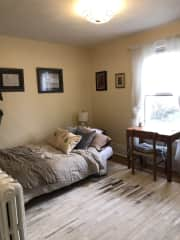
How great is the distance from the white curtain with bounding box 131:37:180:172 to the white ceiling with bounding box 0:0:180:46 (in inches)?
14.3

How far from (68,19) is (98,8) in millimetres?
669

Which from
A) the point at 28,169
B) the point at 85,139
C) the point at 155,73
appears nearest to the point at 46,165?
the point at 28,169

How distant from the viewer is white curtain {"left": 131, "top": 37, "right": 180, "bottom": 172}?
3.19 metres

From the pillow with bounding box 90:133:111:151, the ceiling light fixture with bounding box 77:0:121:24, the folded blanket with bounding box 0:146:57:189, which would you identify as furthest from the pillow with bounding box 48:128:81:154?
the ceiling light fixture with bounding box 77:0:121:24

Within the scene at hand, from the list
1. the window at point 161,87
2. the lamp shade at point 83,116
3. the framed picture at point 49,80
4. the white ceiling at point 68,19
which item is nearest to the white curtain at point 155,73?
the window at point 161,87

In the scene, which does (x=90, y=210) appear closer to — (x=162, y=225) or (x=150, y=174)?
(x=162, y=225)

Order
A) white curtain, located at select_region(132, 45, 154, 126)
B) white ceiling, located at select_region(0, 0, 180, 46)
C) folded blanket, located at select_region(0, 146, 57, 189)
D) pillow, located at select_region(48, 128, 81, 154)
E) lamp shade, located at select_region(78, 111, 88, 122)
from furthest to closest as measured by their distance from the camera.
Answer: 1. lamp shade, located at select_region(78, 111, 88, 122)
2. white curtain, located at select_region(132, 45, 154, 126)
3. pillow, located at select_region(48, 128, 81, 154)
4. folded blanket, located at select_region(0, 146, 57, 189)
5. white ceiling, located at select_region(0, 0, 180, 46)

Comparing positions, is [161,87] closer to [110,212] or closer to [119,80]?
[119,80]

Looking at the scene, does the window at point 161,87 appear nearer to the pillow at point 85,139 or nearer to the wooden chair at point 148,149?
the wooden chair at point 148,149

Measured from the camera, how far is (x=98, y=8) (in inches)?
90.0

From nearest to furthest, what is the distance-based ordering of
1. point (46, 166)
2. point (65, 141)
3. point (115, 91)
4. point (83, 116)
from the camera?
1. point (46, 166)
2. point (65, 141)
3. point (115, 91)
4. point (83, 116)

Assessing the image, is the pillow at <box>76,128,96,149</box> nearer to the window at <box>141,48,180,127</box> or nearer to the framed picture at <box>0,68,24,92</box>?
the window at <box>141,48,180,127</box>

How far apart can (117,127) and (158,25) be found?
2031 millimetres

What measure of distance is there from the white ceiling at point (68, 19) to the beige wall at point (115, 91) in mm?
252
